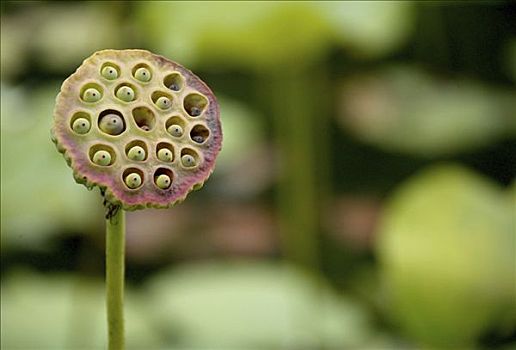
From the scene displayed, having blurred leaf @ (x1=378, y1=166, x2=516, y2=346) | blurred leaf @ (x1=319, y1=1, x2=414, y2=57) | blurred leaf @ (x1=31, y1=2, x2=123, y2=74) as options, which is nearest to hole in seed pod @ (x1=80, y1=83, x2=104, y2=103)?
blurred leaf @ (x1=378, y1=166, x2=516, y2=346)

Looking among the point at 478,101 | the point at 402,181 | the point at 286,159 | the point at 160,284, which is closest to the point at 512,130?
the point at 478,101

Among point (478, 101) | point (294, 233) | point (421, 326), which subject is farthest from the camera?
point (478, 101)

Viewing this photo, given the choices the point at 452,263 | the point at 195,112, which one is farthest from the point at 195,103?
the point at 452,263

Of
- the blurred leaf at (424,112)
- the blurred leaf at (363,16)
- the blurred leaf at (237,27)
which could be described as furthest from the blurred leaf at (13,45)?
the blurred leaf at (424,112)

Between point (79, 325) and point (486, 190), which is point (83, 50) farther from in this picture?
point (486, 190)

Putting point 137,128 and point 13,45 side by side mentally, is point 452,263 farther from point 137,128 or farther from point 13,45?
point 13,45

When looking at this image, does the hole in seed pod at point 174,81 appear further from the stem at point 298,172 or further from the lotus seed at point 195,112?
the stem at point 298,172
